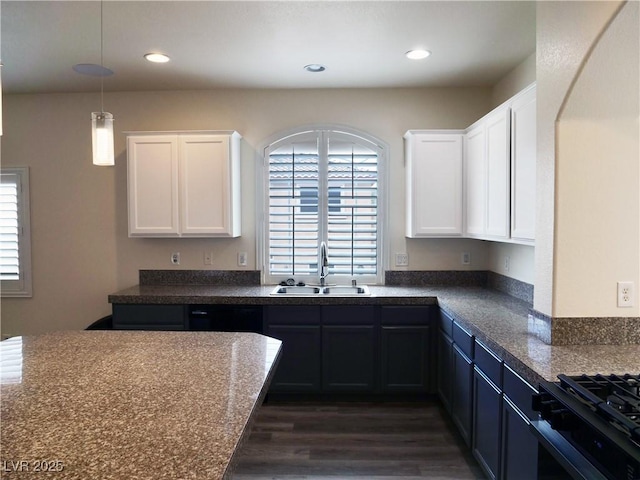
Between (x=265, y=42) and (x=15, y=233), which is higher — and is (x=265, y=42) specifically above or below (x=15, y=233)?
above

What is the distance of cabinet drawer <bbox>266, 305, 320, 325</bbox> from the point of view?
133 inches

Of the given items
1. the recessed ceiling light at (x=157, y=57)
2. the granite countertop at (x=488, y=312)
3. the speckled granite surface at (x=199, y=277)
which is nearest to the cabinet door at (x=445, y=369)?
the granite countertop at (x=488, y=312)

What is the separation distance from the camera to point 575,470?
1.31m

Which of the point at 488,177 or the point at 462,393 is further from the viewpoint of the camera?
the point at 488,177

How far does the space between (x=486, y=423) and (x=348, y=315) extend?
1.35 m

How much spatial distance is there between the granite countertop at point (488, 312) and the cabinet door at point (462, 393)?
26cm

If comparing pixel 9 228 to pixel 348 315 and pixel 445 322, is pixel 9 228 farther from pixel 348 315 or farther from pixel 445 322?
pixel 445 322

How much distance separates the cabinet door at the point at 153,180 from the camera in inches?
144

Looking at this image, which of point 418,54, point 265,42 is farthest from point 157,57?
point 418,54

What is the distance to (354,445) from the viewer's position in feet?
9.25

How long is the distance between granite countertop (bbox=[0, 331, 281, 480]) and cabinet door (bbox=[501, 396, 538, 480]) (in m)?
1.12

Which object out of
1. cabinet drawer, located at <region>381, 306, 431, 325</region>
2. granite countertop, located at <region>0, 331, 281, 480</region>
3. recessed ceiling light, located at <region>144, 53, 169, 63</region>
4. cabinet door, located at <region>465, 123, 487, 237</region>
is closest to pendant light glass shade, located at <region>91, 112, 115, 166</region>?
granite countertop, located at <region>0, 331, 281, 480</region>

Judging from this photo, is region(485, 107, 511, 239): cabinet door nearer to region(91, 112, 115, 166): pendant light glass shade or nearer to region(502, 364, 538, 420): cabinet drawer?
region(502, 364, 538, 420): cabinet drawer

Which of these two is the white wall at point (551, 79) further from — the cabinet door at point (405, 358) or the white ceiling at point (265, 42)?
the cabinet door at point (405, 358)
